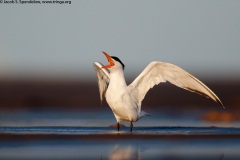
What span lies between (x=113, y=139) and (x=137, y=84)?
2.65 metres

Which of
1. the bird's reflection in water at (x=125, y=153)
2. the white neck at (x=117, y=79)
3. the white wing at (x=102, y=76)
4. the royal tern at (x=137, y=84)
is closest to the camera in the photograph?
the bird's reflection in water at (x=125, y=153)

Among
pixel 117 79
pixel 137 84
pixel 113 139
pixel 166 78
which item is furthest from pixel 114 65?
pixel 113 139

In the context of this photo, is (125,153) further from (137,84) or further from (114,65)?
(114,65)

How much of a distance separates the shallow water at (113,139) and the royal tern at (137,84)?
1.54ft

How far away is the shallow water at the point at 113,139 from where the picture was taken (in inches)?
571

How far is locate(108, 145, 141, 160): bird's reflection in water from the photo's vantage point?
14.1 metres

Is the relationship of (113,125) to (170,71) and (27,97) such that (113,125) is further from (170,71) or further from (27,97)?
(27,97)

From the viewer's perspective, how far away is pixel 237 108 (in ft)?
85.1

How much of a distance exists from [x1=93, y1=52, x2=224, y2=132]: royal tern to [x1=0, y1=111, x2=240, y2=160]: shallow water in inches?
18.5

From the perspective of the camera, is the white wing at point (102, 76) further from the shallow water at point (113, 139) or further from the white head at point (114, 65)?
the shallow water at point (113, 139)

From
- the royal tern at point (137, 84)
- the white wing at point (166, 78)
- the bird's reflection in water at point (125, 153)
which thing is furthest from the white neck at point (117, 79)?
the bird's reflection in water at point (125, 153)

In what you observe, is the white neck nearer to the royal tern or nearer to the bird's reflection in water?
the royal tern

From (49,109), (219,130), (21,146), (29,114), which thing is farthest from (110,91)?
(49,109)

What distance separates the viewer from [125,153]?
571 inches
